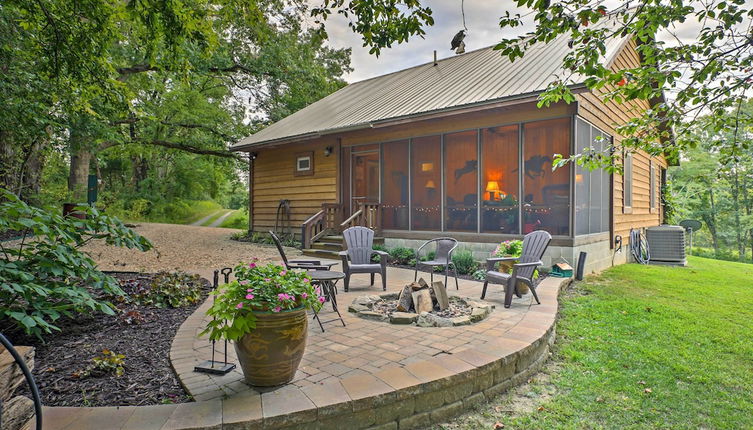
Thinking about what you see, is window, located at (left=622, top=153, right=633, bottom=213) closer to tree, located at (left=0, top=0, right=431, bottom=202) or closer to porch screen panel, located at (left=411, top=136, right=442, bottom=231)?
porch screen panel, located at (left=411, top=136, right=442, bottom=231)

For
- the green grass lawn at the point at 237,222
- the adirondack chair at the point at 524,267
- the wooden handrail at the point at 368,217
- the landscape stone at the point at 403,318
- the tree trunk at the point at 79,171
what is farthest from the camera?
the green grass lawn at the point at 237,222

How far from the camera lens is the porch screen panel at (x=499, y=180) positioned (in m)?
7.07

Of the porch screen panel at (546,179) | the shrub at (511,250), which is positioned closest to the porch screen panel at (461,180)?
the porch screen panel at (546,179)

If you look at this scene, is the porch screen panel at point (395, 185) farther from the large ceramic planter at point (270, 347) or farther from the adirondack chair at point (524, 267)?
the large ceramic planter at point (270, 347)

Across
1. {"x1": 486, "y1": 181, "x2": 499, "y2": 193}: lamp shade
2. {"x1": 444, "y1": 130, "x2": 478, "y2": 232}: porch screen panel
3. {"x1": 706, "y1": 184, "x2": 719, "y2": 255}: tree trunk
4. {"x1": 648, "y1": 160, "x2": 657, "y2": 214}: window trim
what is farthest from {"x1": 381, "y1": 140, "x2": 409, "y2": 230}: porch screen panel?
{"x1": 706, "y1": 184, "x2": 719, "y2": 255}: tree trunk

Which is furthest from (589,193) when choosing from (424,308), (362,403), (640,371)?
(362,403)

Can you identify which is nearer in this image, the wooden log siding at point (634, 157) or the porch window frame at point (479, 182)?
the porch window frame at point (479, 182)

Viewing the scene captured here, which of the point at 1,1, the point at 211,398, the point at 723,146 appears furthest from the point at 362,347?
the point at 1,1

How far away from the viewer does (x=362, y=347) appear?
2.91 metres

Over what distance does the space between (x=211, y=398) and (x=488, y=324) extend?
2.35 metres

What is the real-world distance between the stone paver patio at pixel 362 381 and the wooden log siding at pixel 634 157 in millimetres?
4838

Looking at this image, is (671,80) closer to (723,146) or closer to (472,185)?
(723,146)

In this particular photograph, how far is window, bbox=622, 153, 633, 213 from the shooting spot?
29.2 feet

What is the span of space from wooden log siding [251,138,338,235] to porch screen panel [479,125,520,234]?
3.86 meters
